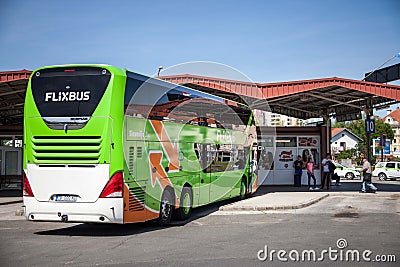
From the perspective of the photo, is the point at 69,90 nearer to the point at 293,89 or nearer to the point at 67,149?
the point at 67,149

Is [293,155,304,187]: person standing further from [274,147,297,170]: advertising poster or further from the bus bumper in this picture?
the bus bumper

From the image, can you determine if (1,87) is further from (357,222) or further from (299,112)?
(299,112)

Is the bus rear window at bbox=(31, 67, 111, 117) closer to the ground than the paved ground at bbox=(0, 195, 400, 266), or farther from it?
farther from it

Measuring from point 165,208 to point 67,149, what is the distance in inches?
130

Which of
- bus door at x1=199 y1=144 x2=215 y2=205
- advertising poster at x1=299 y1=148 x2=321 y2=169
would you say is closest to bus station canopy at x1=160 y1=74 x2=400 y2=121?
advertising poster at x1=299 y1=148 x2=321 y2=169

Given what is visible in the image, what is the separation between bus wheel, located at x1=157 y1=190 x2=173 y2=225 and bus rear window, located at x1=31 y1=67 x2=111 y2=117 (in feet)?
10.8

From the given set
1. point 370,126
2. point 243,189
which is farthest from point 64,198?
point 370,126

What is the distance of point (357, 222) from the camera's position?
13766 mm

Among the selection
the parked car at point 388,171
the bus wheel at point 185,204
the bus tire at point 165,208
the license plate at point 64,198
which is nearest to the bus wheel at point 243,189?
the bus wheel at point 185,204

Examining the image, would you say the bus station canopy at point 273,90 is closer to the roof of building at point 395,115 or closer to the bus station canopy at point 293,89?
the bus station canopy at point 293,89

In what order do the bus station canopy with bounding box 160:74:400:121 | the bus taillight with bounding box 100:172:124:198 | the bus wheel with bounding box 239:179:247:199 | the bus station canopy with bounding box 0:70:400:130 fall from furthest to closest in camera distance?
the bus station canopy with bounding box 160:74:400:121 < the bus station canopy with bounding box 0:70:400:130 < the bus wheel with bounding box 239:179:247:199 < the bus taillight with bounding box 100:172:124:198

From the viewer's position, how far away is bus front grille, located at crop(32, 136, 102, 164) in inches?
427

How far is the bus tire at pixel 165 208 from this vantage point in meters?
12.9

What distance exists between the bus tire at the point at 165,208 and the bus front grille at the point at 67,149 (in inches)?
105
